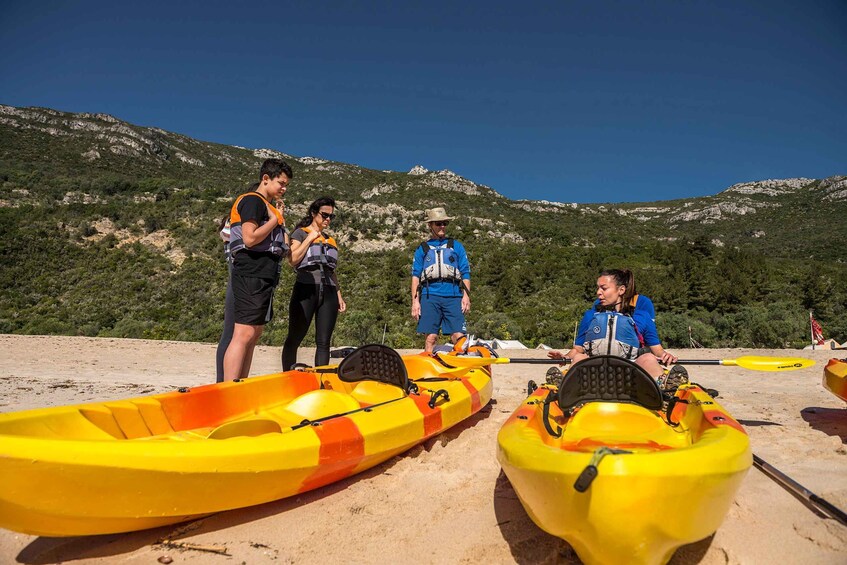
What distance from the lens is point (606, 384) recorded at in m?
3.33

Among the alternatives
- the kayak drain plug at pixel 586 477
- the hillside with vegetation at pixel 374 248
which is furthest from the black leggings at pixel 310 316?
the hillside with vegetation at pixel 374 248

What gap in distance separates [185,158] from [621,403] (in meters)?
66.4

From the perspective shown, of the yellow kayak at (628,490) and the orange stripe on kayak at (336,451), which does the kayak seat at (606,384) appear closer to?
the yellow kayak at (628,490)

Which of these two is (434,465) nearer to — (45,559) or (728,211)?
(45,559)

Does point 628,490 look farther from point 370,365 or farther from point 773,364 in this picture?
point 773,364

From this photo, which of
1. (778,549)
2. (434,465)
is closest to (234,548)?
(434,465)

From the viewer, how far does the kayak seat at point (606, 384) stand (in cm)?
329

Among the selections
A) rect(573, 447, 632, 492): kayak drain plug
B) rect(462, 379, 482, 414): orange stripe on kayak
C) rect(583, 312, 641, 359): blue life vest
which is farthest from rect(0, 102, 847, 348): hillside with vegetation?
rect(573, 447, 632, 492): kayak drain plug

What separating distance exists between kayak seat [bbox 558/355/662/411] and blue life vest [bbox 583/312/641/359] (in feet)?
2.26

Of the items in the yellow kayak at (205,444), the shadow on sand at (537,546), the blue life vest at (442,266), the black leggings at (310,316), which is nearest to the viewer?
the yellow kayak at (205,444)

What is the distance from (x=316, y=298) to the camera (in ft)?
17.0

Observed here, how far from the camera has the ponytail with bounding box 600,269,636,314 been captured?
4.25 meters

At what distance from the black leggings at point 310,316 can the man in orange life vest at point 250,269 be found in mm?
764

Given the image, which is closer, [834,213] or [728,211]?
[834,213]
